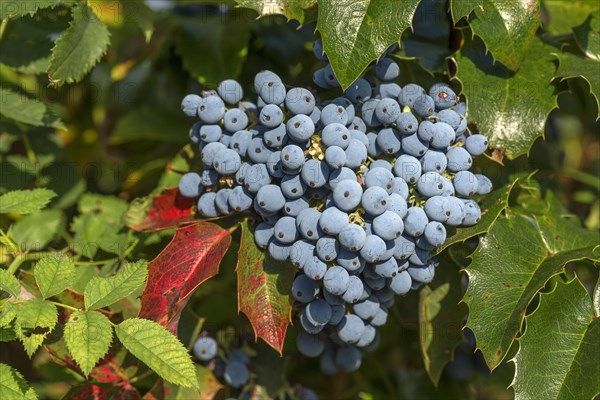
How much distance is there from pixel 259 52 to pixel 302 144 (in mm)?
977

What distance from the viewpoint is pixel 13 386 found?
126 cm

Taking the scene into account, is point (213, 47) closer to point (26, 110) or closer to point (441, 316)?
point (26, 110)

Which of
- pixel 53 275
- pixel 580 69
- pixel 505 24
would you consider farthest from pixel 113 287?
pixel 580 69

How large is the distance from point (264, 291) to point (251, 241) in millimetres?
114

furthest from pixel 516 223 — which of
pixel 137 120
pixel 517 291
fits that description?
pixel 137 120

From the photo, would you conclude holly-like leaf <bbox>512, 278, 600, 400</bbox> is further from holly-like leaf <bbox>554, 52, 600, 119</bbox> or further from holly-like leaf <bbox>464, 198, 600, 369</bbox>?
holly-like leaf <bbox>554, 52, 600, 119</bbox>

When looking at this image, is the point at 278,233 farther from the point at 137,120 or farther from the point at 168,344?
the point at 137,120

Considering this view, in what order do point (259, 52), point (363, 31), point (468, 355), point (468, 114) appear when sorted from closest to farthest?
1. point (363, 31)
2. point (468, 114)
3. point (468, 355)
4. point (259, 52)

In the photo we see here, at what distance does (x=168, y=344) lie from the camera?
4.14 ft

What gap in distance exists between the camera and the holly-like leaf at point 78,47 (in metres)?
1.54

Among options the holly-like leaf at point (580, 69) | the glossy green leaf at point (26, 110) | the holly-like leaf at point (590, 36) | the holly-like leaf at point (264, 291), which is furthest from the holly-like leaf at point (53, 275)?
the holly-like leaf at point (590, 36)

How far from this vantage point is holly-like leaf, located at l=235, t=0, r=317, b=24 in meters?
1.43

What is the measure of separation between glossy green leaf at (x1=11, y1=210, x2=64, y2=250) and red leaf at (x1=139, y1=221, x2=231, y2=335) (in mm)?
502

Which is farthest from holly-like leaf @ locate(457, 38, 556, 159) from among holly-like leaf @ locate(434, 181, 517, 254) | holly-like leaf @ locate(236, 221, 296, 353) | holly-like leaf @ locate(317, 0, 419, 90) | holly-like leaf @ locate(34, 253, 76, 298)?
holly-like leaf @ locate(34, 253, 76, 298)
